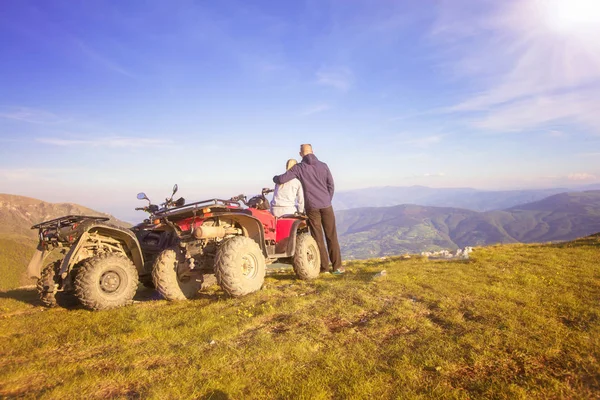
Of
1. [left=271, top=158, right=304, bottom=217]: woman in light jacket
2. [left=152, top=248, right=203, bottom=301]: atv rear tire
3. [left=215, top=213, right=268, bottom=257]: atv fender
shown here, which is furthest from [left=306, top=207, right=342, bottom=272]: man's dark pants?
[left=152, top=248, right=203, bottom=301]: atv rear tire

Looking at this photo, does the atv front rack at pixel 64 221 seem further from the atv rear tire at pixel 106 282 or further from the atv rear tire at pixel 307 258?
the atv rear tire at pixel 307 258

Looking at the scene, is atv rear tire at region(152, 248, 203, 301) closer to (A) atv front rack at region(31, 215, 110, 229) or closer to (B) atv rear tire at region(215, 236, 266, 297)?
(B) atv rear tire at region(215, 236, 266, 297)

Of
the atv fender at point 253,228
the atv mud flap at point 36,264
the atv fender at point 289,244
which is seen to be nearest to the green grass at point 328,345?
the atv mud flap at point 36,264

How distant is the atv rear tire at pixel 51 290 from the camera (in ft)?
22.1

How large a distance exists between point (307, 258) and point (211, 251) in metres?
2.93

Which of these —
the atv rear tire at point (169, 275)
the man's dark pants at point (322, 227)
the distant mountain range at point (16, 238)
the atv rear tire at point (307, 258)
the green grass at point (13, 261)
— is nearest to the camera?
the atv rear tire at point (169, 275)

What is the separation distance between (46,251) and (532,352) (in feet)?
27.8

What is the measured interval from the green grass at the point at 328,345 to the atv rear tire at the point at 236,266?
0.93 ft

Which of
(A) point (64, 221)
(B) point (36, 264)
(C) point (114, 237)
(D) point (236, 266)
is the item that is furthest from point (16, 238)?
(D) point (236, 266)

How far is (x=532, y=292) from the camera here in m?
6.54

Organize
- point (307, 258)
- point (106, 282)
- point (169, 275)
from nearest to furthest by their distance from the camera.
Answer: point (106, 282) → point (169, 275) → point (307, 258)

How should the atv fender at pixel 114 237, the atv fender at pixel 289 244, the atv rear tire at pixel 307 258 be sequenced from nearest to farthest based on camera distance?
1. the atv fender at pixel 114 237
2. the atv fender at pixel 289 244
3. the atv rear tire at pixel 307 258

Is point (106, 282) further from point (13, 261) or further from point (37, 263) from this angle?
point (13, 261)

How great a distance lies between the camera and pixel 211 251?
7.54 metres
